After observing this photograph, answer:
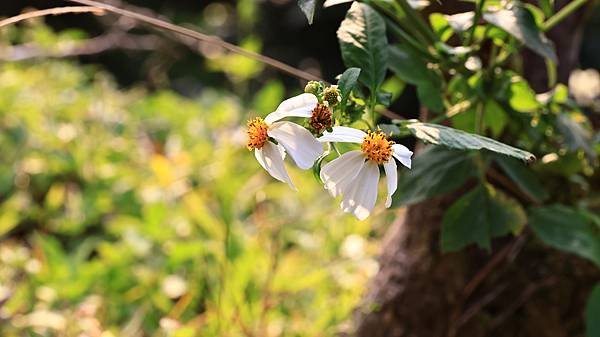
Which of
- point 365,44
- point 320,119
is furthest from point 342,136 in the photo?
point 365,44

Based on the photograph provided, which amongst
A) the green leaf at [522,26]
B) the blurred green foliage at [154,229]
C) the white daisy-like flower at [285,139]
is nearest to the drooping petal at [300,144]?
the white daisy-like flower at [285,139]

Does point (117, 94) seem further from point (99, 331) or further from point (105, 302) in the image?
point (99, 331)

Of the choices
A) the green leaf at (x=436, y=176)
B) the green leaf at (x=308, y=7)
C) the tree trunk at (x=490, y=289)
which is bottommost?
the tree trunk at (x=490, y=289)

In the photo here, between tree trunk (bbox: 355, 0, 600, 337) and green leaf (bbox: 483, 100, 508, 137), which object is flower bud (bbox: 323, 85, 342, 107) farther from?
tree trunk (bbox: 355, 0, 600, 337)

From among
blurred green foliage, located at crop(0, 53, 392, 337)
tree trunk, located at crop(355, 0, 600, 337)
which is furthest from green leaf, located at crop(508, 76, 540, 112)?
blurred green foliage, located at crop(0, 53, 392, 337)

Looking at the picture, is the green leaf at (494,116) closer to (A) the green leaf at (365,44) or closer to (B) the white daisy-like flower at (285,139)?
(A) the green leaf at (365,44)

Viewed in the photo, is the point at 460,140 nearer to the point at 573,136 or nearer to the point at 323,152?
the point at 323,152

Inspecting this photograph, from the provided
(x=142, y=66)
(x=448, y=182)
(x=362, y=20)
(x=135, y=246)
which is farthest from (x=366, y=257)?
(x=142, y=66)
